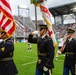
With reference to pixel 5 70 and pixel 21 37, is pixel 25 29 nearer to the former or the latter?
pixel 21 37

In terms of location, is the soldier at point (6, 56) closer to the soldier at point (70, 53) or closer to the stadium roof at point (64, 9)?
the soldier at point (70, 53)

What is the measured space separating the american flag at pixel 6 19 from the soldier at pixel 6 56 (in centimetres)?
14

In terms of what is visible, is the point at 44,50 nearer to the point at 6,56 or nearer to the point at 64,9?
the point at 6,56

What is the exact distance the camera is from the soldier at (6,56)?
A: 638 cm

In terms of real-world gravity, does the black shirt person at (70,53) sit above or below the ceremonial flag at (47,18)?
below

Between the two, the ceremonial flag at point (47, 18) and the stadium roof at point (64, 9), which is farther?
the stadium roof at point (64, 9)

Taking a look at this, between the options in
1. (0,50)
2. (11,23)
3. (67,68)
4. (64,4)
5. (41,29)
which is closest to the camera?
(0,50)

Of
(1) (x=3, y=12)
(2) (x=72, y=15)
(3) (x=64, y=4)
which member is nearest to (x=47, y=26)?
(1) (x=3, y=12)

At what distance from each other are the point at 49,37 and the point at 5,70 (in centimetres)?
177

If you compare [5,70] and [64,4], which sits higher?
[64,4]

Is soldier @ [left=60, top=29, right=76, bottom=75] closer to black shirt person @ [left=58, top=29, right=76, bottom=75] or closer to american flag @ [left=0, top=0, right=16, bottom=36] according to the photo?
black shirt person @ [left=58, top=29, right=76, bottom=75]

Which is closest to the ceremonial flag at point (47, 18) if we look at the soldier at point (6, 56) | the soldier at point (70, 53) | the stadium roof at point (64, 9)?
the soldier at point (70, 53)

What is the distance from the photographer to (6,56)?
253 inches

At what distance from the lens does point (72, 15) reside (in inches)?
2985
